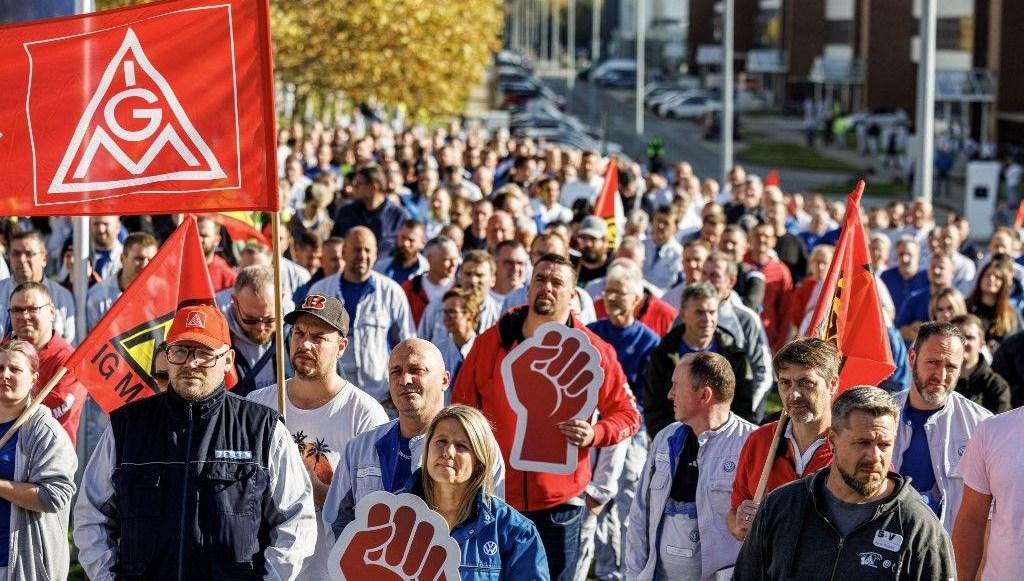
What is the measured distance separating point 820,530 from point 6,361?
3534 millimetres

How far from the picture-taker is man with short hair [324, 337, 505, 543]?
254 inches

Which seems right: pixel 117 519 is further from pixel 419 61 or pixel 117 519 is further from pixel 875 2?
pixel 875 2

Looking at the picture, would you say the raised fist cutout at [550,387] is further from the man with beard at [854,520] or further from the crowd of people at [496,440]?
the man with beard at [854,520]

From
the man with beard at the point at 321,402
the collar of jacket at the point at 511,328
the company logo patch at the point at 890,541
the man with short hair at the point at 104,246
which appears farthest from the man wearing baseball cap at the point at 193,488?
the man with short hair at the point at 104,246

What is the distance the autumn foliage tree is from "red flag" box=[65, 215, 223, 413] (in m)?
24.1

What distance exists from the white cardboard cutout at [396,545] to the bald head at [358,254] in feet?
16.4

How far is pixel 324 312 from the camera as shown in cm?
688

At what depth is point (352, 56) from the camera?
34750 millimetres

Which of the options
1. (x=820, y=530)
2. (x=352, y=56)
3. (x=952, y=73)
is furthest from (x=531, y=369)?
(x=952, y=73)

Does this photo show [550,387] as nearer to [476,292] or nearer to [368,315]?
[476,292]

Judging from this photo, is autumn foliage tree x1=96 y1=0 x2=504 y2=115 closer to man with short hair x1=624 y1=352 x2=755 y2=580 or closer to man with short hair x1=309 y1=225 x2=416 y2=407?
man with short hair x1=309 y1=225 x2=416 y2=407

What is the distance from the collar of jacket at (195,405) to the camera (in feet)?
19.4

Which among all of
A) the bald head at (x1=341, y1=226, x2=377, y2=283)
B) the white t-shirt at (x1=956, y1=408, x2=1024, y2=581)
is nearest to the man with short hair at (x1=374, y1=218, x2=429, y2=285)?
the bald head at (x1=341, y1=226, x2=377, y2=283)

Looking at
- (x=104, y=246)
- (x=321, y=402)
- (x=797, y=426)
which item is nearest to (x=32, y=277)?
(x=104, y=246)
